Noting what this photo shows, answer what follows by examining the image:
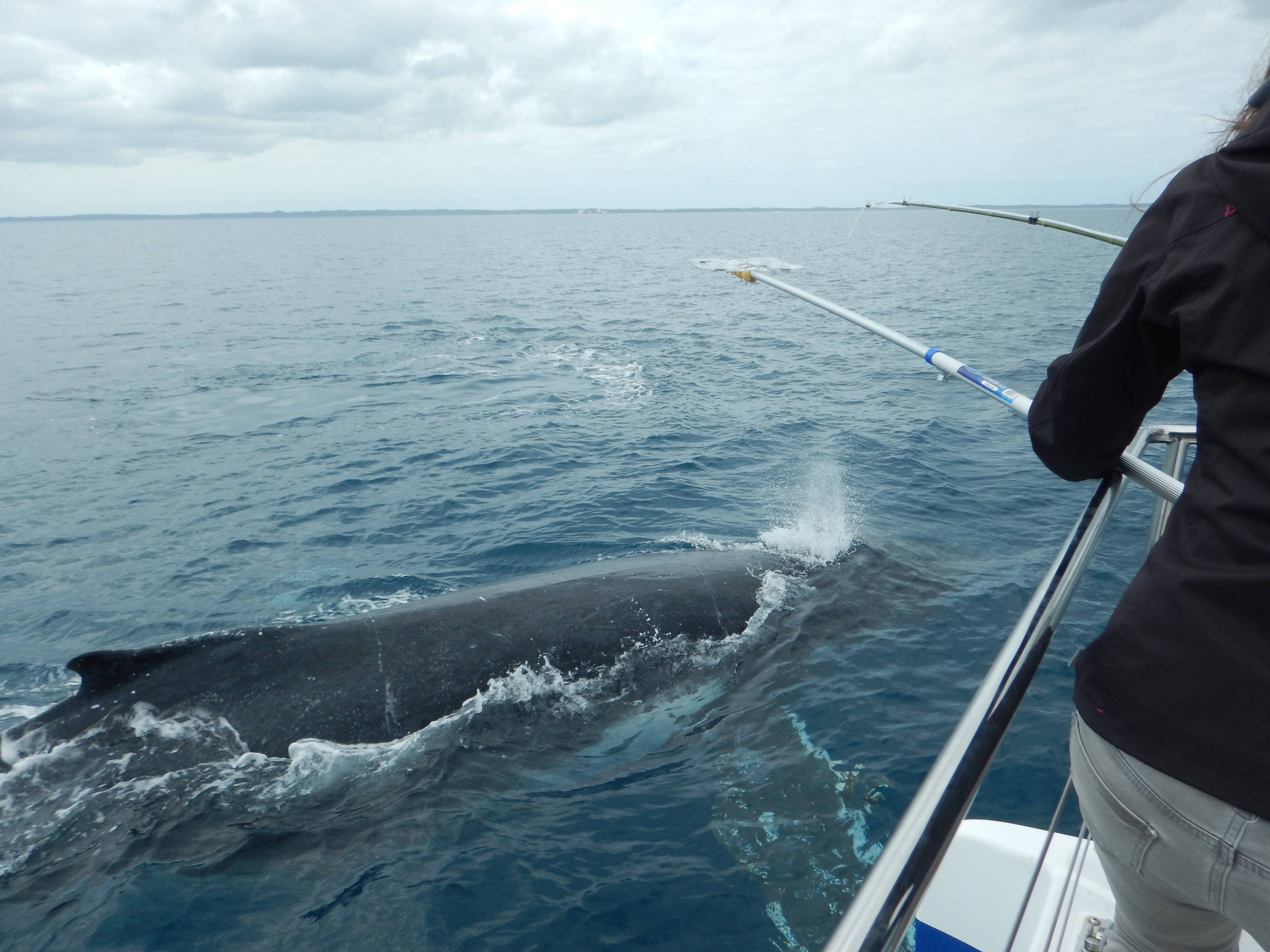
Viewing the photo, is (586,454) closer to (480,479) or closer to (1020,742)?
(480,479)

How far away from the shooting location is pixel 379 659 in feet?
22.6

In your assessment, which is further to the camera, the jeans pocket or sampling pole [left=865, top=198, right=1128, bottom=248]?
sampling pole [left=865, top=198, right=1128, bottom=248]

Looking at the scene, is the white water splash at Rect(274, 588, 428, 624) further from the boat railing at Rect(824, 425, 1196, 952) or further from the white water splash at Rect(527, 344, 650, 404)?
the white water splash at Rect(527, 344, 650, 404)

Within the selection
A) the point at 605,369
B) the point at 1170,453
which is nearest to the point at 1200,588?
the point at 1170,453

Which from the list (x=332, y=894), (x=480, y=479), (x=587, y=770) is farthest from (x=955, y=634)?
(x=480, y=479)

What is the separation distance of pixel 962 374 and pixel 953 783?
172 inches

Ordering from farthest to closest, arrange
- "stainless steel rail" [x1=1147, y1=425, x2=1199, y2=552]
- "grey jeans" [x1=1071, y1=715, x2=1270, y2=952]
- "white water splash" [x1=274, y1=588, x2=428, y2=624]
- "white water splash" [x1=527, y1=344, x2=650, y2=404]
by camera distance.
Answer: "white water splash" [x1=527, y1=344, x2=650, y2=404] < "white water splash" [x1=274, y1=588, x2=428, y2=624] < "stainless steel rail" [x1=1147, y1=425, x2=1199, y2=552] < "grey jeans" [x1=1071, y1=715, x2=1270, y2=952]

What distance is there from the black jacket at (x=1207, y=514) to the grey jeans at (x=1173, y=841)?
2.5 inches

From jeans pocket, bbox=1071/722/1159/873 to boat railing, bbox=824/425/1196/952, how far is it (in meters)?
0.20

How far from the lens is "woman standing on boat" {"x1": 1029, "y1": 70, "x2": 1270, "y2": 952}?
5.27 feet

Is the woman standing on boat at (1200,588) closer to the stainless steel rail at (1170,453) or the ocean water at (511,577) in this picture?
the stainless steel rail at (1170,453)

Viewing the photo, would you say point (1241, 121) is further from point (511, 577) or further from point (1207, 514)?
point (511, 577)

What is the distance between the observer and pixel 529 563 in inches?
472

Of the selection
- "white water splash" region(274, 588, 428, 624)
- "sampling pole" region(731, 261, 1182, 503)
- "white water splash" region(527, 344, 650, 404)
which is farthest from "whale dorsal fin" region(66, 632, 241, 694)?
"white water splash" region(527, 344, 650, 404)
